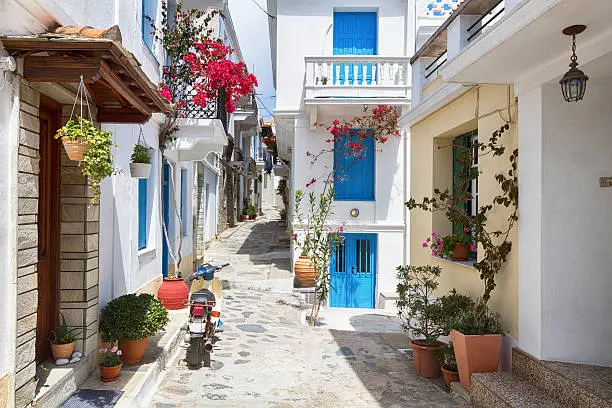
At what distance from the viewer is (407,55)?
1166cm

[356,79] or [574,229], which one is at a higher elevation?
[356,79]

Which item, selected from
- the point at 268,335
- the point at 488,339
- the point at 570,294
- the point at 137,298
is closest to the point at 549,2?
the point at 570,294

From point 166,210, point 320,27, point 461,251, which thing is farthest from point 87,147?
point 320,27

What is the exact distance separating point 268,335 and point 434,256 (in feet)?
9.37

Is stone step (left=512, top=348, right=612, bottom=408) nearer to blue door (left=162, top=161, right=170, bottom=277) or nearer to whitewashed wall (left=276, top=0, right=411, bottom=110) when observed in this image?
blue door (left=162, top=161, right=170, bottom=277)

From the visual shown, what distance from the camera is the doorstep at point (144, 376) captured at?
175 inches

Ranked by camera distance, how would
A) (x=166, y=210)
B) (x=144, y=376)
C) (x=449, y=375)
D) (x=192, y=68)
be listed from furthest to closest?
(x=166, y=210) → (x=192, y=68) → (x=449, y=375) → (x=144, y=376)

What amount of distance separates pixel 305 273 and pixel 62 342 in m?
6.67

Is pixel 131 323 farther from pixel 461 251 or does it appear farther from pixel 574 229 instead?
pixel 574 229

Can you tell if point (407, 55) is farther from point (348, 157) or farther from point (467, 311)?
point (467, 311)

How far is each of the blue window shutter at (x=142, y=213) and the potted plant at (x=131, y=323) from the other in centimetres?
233

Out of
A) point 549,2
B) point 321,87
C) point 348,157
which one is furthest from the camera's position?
point 348,157

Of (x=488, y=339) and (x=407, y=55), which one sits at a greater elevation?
(x=407, y=55)

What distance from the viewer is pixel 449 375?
17.3 feet
